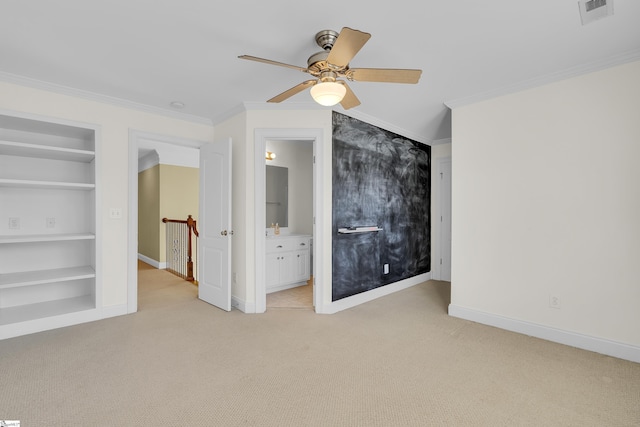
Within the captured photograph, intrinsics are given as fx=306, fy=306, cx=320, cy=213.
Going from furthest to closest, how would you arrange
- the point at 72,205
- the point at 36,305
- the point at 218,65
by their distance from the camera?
the point at 72,205 → the point at 36,305 → the point at 218,65

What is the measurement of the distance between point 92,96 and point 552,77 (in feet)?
15.1

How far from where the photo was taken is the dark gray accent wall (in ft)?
12.2

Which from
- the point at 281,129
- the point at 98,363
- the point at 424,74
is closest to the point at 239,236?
the point at 281,129

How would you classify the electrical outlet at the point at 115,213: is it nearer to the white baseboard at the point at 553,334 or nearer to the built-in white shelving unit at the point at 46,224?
the built-in white shelving unit at the point at 46,224

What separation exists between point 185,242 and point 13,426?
4.34m

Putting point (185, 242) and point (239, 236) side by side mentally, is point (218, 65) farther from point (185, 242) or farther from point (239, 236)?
point (185, 242)

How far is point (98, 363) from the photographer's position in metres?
2.37

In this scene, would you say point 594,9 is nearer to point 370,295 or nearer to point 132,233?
point 370,295

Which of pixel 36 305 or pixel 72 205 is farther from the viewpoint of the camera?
pixel 72 205

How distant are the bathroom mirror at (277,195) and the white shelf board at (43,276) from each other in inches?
98.4

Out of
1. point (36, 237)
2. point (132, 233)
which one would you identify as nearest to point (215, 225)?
point (132, 233)

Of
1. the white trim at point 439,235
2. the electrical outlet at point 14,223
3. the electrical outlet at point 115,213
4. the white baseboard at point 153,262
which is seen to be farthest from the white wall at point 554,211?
the white baseboard at point 153,262

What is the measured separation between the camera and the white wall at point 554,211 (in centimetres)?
256

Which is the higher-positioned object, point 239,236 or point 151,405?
point 239,236
